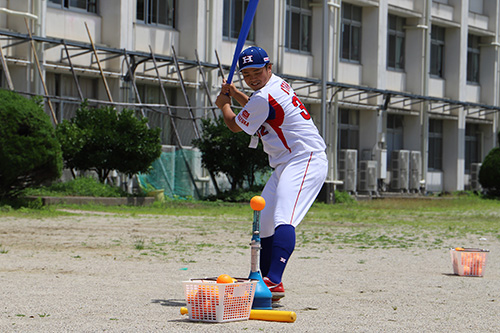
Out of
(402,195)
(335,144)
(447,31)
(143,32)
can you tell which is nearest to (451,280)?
(143,32)

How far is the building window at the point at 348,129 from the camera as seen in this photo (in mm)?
41094

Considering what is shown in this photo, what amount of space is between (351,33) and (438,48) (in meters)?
8.12

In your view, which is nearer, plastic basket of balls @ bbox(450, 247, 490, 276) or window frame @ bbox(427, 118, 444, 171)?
plastic basket of balls @ bbox(450, 247, 490, 276)

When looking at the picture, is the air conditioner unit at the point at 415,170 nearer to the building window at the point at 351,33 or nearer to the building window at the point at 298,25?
the building window at the point at 351,33

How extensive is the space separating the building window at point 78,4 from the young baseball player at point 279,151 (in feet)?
74.7

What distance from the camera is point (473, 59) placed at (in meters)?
49.8

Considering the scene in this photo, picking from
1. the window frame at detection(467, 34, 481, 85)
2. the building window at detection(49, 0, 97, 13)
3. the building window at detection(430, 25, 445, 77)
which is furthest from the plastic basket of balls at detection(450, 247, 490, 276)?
the window frame at detection(467, 34, 481, 85)

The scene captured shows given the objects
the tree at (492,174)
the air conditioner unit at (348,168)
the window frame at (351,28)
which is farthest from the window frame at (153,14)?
the tree at (492,174)

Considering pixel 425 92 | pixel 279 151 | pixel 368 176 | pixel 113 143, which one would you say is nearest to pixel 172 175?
pixel 113 143

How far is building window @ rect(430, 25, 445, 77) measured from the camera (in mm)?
46781

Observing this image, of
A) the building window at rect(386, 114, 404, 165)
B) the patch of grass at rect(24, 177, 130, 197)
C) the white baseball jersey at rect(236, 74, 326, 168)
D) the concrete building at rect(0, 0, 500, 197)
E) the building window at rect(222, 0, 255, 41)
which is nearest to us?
the white baseball jersey at rect(236, 74, 326, 168)

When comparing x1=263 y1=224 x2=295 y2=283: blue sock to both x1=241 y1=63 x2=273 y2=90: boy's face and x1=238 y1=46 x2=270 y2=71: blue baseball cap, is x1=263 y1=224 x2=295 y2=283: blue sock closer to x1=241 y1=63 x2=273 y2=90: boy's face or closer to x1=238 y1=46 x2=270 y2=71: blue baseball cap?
x1=241 y1=63 x2=273 y2=90: boy's face

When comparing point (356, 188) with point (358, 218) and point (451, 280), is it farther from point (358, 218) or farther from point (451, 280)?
point (451, 280)

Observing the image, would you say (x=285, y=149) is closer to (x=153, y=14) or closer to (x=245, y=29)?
(x=245, y=29)
